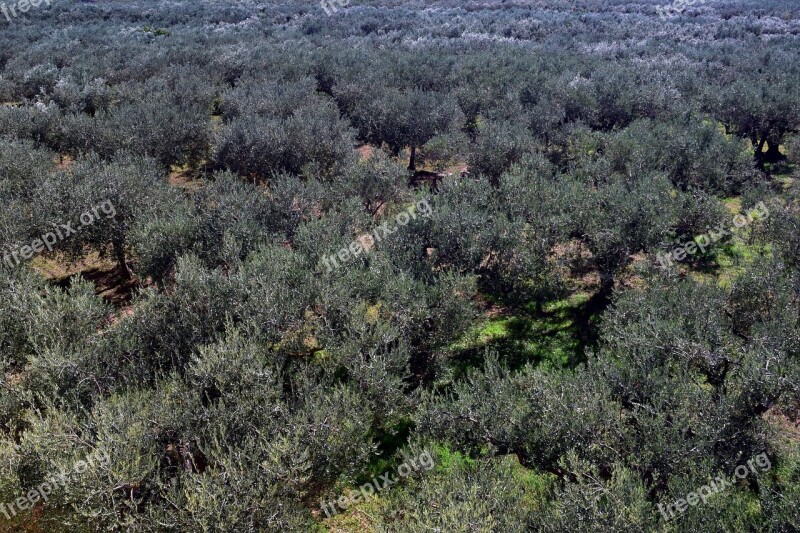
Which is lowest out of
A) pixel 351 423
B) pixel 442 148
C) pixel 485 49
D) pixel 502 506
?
pixel 502 506

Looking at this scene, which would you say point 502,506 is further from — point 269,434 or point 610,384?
point 269,434

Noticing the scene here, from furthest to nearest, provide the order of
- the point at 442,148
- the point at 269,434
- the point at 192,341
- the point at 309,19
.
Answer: the point at 309,19 < the point at 442,148 < the point at 192,341 < the point at 269,434

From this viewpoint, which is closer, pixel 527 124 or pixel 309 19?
pixel 527 124

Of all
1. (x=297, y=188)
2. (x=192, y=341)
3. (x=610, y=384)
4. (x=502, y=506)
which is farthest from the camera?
(x=297, y=188)

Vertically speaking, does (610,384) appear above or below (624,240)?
below

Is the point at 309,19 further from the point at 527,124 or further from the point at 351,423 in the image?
the point at 351,423

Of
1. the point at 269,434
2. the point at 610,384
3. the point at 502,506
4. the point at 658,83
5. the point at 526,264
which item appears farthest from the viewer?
the point at 658,83

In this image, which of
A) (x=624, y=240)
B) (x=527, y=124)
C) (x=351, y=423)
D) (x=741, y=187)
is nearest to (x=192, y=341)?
(x=351, y=423)

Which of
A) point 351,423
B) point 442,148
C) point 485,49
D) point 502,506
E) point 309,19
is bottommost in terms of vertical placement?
point 502,506

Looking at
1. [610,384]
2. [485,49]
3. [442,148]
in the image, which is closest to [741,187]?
[442,148]
